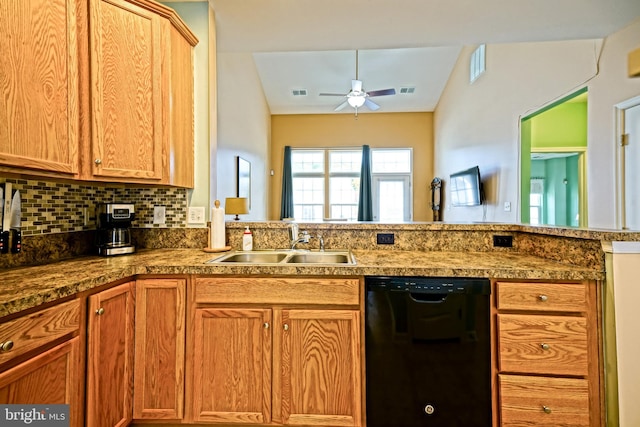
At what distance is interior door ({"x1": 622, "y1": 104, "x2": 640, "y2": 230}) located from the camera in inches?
84.0

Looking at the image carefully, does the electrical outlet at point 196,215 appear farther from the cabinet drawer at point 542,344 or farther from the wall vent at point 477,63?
the wall vent at point 477,63

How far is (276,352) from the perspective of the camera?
1325 mm

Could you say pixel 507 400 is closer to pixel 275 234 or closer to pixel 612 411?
pixel 612 411

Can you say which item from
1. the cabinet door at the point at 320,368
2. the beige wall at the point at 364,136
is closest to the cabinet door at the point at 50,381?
the cabinet door at the point at 320,368

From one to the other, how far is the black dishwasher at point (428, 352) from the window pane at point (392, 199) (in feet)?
17.3

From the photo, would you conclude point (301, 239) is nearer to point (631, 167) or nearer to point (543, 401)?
point (543, 401)

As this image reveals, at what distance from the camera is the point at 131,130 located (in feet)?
4.87

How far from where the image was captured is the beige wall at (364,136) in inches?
248

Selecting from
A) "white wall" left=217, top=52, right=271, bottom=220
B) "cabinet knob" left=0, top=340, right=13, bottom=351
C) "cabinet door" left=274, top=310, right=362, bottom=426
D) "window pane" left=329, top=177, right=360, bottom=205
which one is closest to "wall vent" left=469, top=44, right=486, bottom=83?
"window pane" left=329, top=177, right=360, bottom=205

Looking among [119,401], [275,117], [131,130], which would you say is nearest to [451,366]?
[119,401]

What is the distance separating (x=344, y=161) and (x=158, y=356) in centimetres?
563

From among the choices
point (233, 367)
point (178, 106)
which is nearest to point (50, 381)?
point (233, 367)

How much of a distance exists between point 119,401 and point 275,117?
19.5 feet

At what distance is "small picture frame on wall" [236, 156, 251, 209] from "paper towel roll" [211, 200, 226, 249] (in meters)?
2.33
